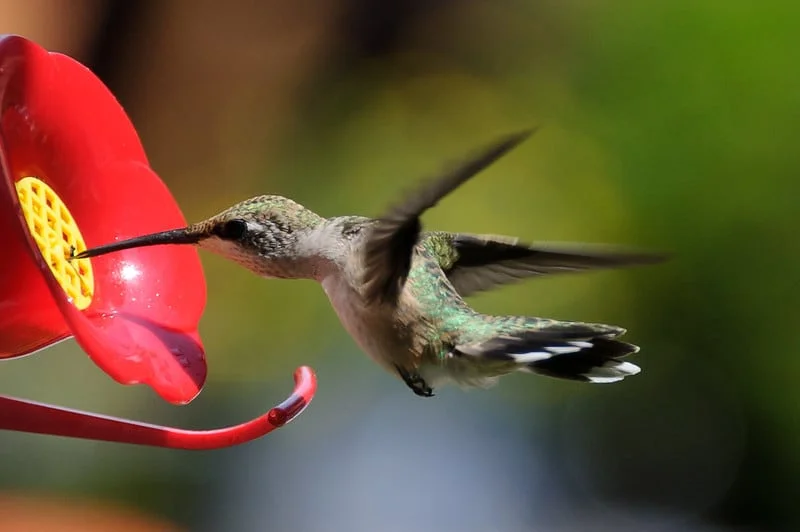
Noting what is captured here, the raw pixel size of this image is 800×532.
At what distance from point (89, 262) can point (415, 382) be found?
47 cm

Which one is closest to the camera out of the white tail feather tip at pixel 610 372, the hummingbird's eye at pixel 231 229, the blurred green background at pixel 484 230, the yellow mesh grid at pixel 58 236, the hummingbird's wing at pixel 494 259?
the yellow mesh grid at pixel 58 236

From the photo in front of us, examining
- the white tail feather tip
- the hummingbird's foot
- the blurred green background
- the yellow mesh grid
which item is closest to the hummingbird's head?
the yellow mesh grid

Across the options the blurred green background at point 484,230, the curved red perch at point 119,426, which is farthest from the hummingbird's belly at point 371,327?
the blurred green background at point 484,230

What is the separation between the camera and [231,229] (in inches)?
43.2

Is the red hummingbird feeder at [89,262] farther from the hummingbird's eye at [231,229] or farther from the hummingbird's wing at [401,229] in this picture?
the hummingbird's wing at [401,229]

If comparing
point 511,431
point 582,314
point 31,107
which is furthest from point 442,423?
point 31,107

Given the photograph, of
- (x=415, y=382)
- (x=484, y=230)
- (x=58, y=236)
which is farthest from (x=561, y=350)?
(x=484, y=230)

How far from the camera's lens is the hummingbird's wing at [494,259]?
4.47ft

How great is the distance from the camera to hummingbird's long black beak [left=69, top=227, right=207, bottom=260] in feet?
3.28

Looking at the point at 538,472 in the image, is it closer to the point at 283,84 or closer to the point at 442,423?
the point at 442,423

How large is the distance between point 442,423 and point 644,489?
73cm

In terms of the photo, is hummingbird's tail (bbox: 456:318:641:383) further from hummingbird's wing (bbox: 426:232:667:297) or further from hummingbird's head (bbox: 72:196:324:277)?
hummingbird's head (bbox: 72:196:324:277)

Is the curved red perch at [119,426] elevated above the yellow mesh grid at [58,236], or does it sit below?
below

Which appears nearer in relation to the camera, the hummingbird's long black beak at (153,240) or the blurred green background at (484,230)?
the hummingbird's long black beak at (153,240)
